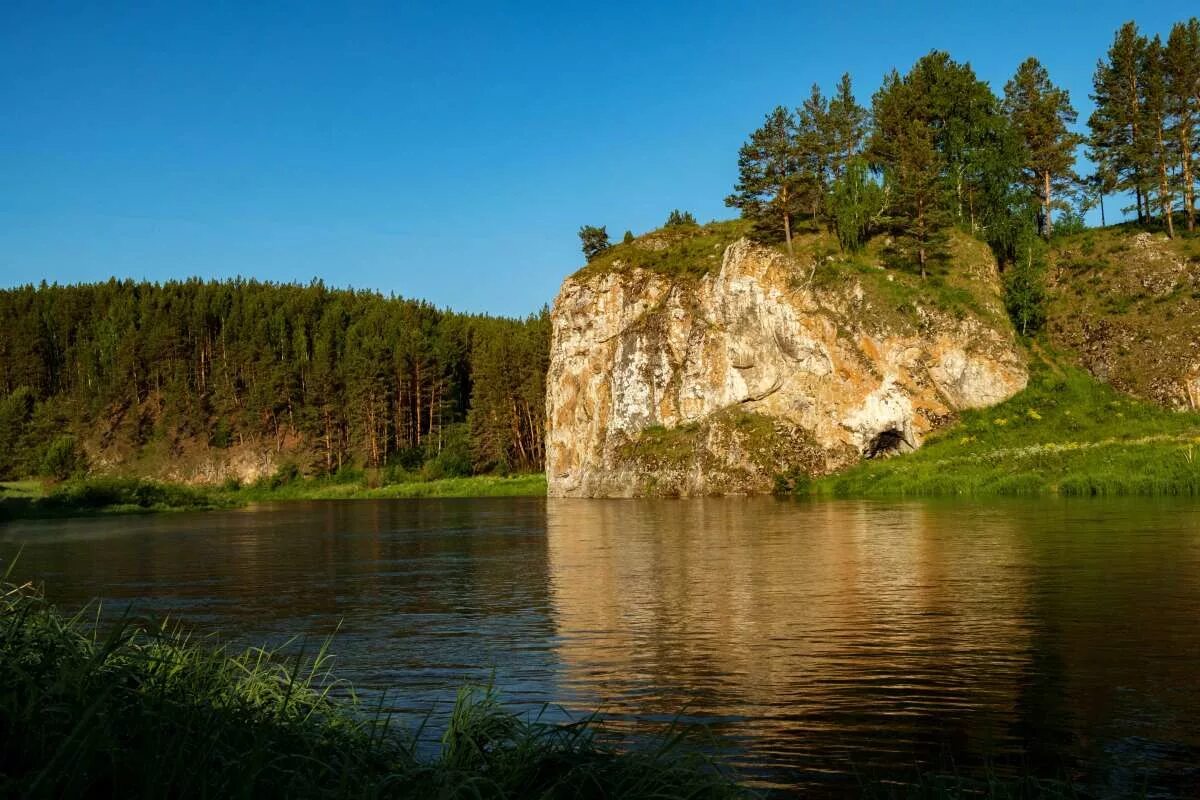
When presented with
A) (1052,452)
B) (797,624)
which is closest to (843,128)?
(1052,452)

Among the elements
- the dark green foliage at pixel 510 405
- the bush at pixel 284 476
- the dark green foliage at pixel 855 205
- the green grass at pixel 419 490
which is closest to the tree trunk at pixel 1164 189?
the dark green foliage at pixel 855 205

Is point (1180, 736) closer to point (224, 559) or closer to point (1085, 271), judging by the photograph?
point (224, 559)

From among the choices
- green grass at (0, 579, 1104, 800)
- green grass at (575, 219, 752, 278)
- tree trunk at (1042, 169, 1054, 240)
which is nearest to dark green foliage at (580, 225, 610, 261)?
green grass at (575, 219, 752, 278)

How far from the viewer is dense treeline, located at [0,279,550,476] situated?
5049 inches

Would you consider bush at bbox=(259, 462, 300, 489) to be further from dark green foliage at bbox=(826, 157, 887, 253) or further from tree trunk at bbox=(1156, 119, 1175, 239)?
tree trunk at bbox=(1156, 119, 1175, 239)

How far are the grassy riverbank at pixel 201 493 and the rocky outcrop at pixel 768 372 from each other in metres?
15.3

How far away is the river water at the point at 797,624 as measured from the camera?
38.9ft

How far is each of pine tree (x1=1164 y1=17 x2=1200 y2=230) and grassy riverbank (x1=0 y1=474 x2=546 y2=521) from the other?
70757mm

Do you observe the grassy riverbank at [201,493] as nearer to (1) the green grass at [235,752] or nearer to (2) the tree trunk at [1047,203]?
(2) the tree trunk at [1047,203]

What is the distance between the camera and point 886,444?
77.6 m

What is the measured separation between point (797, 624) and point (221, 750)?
15.0 meters

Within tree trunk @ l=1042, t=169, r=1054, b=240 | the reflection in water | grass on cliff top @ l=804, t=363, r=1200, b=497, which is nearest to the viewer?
the reflection in water

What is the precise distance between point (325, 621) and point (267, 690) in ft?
39.8

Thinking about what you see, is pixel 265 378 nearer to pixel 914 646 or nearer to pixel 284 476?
pixel 284 476
